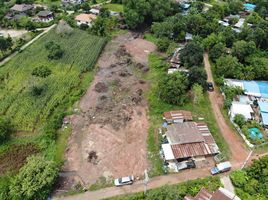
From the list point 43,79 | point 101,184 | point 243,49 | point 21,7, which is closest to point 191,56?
point 243,49

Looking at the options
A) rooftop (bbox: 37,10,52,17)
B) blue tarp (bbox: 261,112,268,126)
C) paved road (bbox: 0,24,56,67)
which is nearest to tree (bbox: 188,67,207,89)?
blue tarp (bbox: 261,112,268,126)

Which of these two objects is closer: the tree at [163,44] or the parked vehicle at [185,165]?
the parked vehicle at [185,165]

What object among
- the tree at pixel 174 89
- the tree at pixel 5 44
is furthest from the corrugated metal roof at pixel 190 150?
the tree at pixel 5 44

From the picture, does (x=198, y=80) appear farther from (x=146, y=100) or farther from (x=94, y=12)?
(x=94, y=12)

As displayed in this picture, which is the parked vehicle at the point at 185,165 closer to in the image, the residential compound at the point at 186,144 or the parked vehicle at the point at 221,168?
the residential compound at the point at 186,144

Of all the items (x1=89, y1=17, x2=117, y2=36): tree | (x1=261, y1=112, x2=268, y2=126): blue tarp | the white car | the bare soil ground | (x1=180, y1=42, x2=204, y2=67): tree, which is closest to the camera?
the white car

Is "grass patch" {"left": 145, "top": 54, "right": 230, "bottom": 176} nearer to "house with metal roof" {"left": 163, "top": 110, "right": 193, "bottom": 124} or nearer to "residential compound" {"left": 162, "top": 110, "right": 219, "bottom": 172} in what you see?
"house with metal roof" {"left": 163, "top": 110, "right": 193, "bottom": 124}
